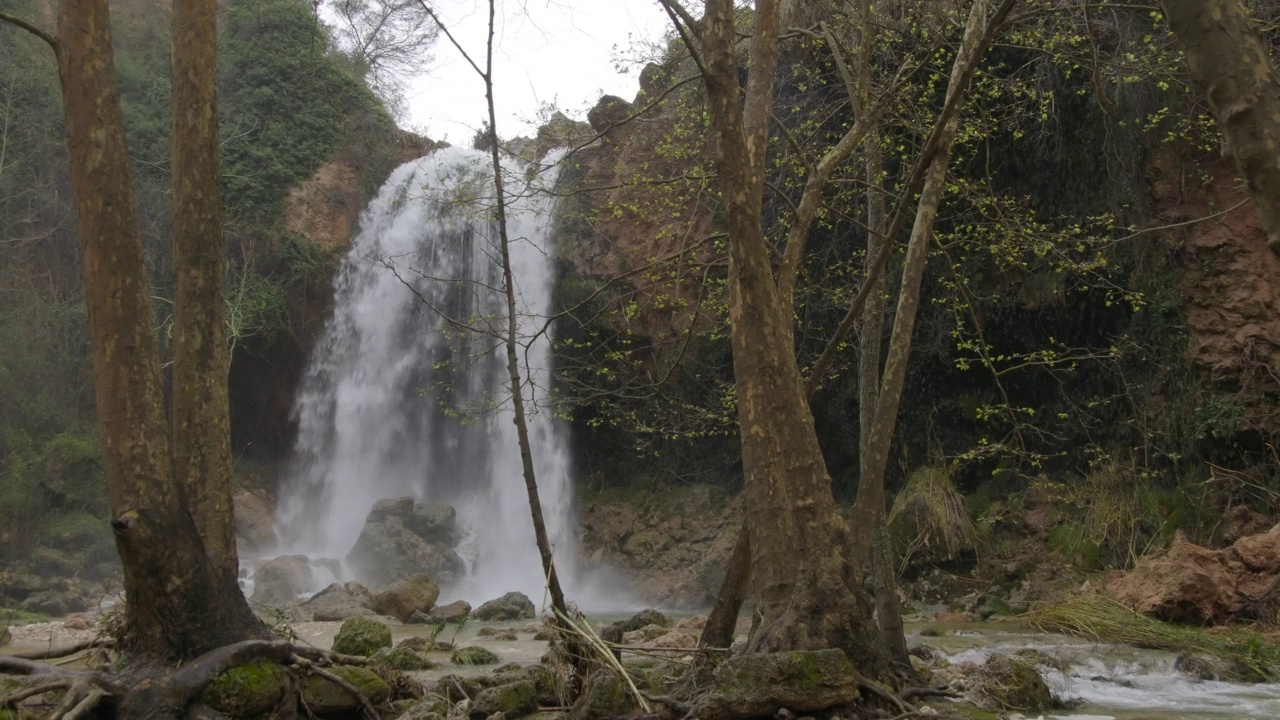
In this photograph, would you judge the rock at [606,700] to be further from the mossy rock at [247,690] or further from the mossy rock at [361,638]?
the mossy rock at [361,638]

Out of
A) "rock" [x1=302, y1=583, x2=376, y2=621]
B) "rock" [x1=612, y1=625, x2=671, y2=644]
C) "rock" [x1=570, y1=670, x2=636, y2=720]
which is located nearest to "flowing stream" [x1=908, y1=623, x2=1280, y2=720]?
"rock" [x1=612, y1=625, x2=671, y2=644]

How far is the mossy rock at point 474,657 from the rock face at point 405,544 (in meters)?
9.02

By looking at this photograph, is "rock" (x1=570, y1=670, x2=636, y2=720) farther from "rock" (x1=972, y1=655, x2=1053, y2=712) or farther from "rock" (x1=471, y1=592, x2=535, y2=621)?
"rock" (x1=471, y1=592, x2=535, y2=621)

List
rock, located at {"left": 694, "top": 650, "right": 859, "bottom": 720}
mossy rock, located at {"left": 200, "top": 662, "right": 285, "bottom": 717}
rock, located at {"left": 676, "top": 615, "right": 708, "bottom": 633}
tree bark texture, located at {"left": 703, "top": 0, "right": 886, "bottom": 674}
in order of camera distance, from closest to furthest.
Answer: rock, located at {"left": 694, "top": 650, "right": 859, "bottom": 720} < mossy rock, located at {"left": 200, "top": 662, "right": 285, "bottom": 717} < tree bark texture, located at {"left": 703, "top": 0, "right": 886, "bottom": 674} < rock, located at {"left": 676, "top": 615, "right": 708, "bottom": 633}

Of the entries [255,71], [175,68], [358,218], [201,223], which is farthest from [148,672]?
[255,71]

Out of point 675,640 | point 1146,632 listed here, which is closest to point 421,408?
point 675,640

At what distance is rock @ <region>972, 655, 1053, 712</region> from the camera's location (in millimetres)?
6719

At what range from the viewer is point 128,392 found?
552 cm

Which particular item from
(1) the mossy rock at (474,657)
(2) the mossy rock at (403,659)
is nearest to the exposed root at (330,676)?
(2) the mossy rock at (403,659)

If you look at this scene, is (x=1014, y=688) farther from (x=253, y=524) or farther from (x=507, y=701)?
(x=253, y=524)

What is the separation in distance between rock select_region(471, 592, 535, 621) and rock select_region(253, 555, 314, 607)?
422 cm

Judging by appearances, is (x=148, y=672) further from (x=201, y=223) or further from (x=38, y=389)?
(x=38, y=389)

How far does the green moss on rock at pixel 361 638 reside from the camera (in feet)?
26.2

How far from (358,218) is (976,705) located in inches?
881
